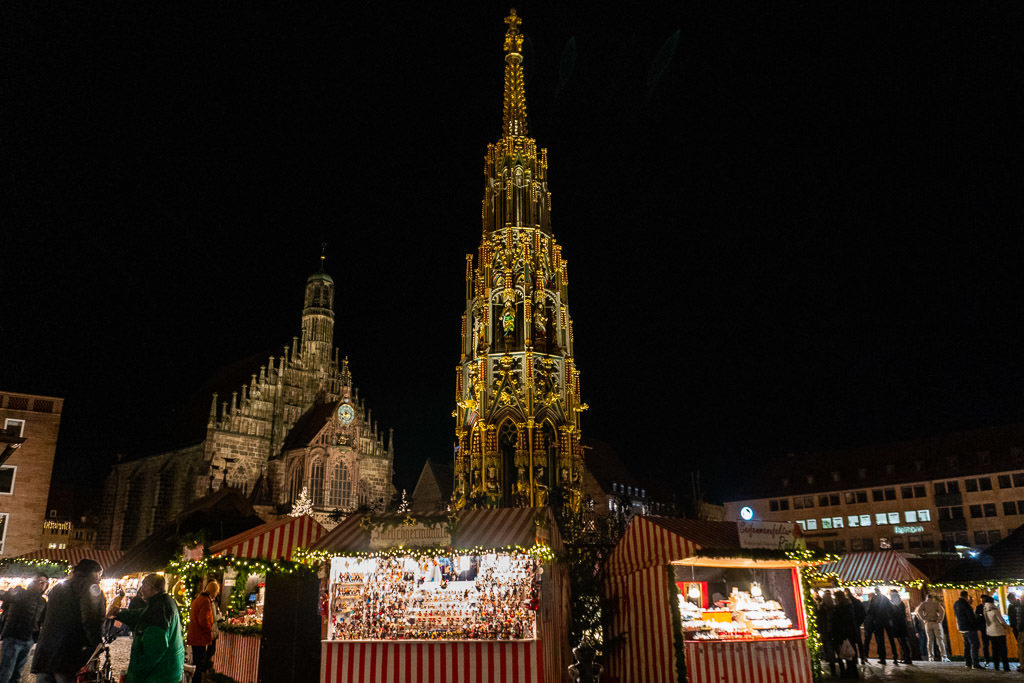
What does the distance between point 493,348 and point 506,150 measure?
9822mm

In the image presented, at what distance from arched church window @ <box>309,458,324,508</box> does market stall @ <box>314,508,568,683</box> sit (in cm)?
3622

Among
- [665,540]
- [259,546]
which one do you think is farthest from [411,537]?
[665,540]

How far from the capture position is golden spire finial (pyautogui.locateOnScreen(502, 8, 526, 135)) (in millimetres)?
33875

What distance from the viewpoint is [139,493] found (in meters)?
49.9

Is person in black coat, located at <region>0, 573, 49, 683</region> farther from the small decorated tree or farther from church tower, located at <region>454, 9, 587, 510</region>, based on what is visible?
the small decorated tree

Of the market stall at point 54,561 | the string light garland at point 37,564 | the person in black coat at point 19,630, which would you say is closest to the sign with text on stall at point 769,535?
the person in black coat at point 19,630

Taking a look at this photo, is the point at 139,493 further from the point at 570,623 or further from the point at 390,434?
the point at 570,623

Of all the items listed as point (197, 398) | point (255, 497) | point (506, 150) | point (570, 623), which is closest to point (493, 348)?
point (506, 150)

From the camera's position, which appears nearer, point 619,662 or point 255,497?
point 619,662

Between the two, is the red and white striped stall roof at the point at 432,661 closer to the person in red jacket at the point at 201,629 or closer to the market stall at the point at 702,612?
the market stall at the point at 702,612

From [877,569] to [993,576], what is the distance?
9.25 feet

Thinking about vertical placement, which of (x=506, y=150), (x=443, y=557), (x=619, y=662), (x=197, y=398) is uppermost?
(x=506, y=150)

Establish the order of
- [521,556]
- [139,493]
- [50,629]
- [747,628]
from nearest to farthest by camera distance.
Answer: [50,629], [521,556], [747,628], [139,493]

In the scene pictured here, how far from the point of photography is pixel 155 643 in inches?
242
